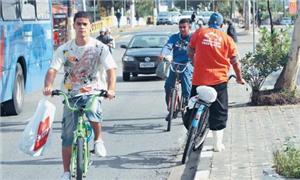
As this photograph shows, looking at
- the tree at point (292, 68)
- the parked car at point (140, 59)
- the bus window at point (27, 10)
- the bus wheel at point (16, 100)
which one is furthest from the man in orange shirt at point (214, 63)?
the parked car at point (140, 59)

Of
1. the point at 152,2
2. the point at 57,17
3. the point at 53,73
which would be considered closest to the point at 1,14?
the point at 53,73

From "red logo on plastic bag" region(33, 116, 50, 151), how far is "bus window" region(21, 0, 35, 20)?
7.89 m

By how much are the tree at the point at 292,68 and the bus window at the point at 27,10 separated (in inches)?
215

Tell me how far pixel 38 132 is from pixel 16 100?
7220 millimetres

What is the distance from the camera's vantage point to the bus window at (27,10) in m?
14.3

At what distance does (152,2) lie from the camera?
107 meters

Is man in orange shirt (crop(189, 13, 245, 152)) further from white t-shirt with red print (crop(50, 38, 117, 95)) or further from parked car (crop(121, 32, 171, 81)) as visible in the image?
parked car (crop(121, 32, 171, 81))

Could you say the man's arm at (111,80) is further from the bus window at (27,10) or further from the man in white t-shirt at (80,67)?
the bus window at (27,10)

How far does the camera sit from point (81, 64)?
6984 mm

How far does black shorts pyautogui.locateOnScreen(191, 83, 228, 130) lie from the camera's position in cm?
859

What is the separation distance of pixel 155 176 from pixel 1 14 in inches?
230

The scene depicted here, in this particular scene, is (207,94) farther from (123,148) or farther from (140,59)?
(140,59)

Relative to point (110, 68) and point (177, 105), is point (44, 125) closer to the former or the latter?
point (110, 68)

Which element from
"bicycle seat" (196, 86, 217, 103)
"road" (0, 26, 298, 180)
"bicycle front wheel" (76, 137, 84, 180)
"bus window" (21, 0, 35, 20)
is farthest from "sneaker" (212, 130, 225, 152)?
"bus window" (21, 0, 35, 20)
